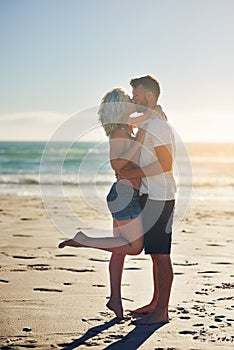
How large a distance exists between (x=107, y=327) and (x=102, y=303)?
67cm

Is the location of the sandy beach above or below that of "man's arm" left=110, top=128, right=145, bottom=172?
below

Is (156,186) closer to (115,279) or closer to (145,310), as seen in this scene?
(115,279)

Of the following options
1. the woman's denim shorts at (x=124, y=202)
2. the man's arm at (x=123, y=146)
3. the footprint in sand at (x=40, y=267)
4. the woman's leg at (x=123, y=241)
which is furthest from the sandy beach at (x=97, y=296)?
the man's arm at (x=123, y=146)

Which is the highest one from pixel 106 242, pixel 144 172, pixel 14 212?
pixel 144 172

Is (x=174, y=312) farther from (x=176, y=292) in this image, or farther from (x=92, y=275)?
(x=92, y=275)

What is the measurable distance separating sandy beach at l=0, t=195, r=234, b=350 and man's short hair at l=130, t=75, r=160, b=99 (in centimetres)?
178

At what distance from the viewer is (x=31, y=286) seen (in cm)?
591

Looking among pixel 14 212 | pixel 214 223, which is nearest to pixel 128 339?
pixel 214 223

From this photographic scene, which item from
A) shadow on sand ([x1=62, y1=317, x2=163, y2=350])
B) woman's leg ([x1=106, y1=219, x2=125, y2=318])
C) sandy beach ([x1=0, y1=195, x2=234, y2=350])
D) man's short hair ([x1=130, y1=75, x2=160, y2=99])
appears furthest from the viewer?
woman's leg ([x1=106, y1=219, x2=125, y2=318])

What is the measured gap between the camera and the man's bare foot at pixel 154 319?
4867mm

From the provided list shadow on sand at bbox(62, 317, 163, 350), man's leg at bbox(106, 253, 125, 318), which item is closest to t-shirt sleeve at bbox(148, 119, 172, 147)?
man's leg at bbox(106, 253, 125, 318)

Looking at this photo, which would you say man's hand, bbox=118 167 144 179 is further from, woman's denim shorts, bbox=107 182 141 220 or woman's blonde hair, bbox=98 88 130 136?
woman's blonde hair, bbox=98 88 130 136

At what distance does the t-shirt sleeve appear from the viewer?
4844 millimetres

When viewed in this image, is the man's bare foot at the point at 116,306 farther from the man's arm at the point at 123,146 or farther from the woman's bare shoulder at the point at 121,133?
the woman's bare shoulder at the point at 121,133
